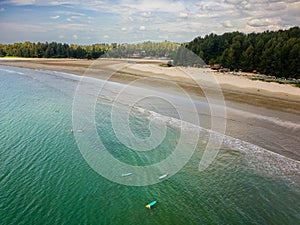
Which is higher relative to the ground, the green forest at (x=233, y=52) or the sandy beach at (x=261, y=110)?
the green forest at (x=233, y=52)

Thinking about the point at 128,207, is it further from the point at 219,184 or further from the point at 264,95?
the point at 264,95

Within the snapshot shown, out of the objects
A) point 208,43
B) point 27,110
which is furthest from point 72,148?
point 208,43

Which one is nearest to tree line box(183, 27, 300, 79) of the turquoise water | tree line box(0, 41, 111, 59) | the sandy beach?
the sandy beach

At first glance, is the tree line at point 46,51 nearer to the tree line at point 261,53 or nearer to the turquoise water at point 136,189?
the tree line at point 261,53

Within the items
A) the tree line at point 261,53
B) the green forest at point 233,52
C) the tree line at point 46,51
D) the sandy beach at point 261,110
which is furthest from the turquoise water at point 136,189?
the tree line at point 46,51

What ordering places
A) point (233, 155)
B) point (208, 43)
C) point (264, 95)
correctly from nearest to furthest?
point (233, 155)
point (264, 95)
point (208, 43)

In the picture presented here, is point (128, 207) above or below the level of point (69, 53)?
Result: below

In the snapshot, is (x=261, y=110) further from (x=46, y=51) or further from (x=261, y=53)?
(x=46, y=51)
